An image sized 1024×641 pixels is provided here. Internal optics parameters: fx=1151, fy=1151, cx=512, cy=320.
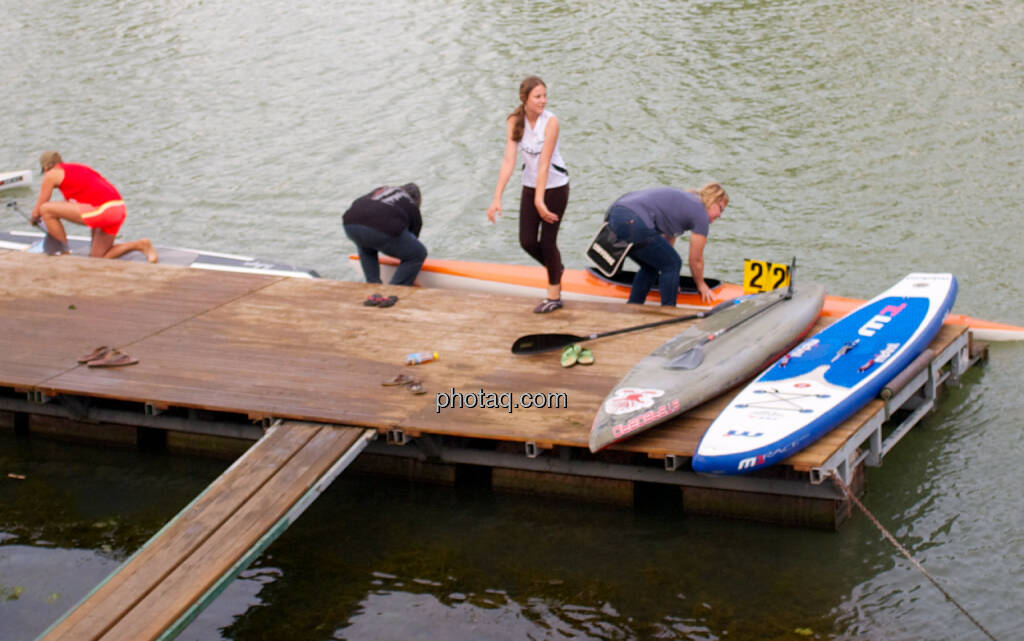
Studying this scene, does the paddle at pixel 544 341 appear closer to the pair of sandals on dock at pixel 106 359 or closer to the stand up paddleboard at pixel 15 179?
Result: the pair of sandals on dock at pixel 106 359

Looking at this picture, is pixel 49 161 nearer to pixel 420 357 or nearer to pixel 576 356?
A: pixel 420 357

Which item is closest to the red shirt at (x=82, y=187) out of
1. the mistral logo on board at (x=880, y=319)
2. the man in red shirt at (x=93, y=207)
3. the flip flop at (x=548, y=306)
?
the man in red shirt at (x=93, y=207)

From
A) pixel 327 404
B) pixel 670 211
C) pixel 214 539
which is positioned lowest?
pixel 214 539

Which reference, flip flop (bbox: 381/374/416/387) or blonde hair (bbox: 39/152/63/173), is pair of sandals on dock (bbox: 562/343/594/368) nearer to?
flip flop (bbox: 381/374/416/387)

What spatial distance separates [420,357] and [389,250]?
1903mm

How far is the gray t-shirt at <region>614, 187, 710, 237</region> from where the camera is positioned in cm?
890

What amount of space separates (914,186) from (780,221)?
1871 mm

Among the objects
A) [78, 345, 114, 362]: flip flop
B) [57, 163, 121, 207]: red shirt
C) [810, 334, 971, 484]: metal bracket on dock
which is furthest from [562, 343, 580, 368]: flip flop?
[57, 163, 121, 207]: red shirt

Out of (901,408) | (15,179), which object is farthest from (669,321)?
(15,179)

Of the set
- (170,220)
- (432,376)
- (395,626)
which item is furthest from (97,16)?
(395,626)

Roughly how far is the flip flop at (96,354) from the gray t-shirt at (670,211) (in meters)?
4.06

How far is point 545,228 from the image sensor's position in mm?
8727

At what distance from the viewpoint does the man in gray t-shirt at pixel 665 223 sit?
29.2ft

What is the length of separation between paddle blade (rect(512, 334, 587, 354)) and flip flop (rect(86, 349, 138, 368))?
9.14 feet
